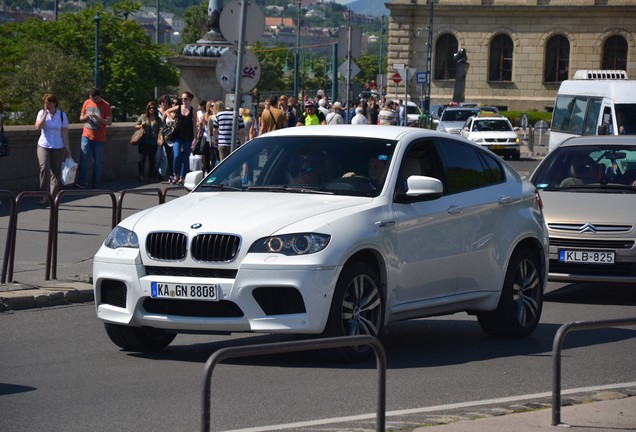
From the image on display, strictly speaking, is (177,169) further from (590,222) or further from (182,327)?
(182,327)

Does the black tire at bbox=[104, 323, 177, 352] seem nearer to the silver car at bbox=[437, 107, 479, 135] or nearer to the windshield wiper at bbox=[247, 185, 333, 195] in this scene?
the windshield wiper at bbox=[247, 185, 333, 195]

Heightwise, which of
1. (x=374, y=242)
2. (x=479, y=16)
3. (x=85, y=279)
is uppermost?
(x=479, y=16)

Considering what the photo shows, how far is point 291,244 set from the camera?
346 inches

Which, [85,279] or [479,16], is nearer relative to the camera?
[85,279]

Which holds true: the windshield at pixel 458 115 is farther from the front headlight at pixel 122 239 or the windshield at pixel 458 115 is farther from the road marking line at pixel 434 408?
the road marking line at pixel 434 408

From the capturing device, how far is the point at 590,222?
13.6m

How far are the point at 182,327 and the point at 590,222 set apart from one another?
237 inches

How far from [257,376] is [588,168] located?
24.5 ft

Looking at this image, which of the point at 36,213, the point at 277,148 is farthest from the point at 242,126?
the point at 277,148

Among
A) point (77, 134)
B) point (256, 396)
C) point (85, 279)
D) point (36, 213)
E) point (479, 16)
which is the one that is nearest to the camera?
point (256, 396)

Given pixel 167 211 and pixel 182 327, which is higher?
pixel 167 211

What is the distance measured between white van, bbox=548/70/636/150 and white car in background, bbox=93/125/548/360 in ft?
55.2

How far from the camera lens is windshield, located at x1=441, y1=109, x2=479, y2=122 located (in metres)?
56.3

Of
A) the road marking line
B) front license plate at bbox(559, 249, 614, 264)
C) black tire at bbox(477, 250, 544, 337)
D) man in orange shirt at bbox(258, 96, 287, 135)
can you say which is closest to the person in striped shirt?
man in orange shirt at bbox(258, 96, 287, 135)
